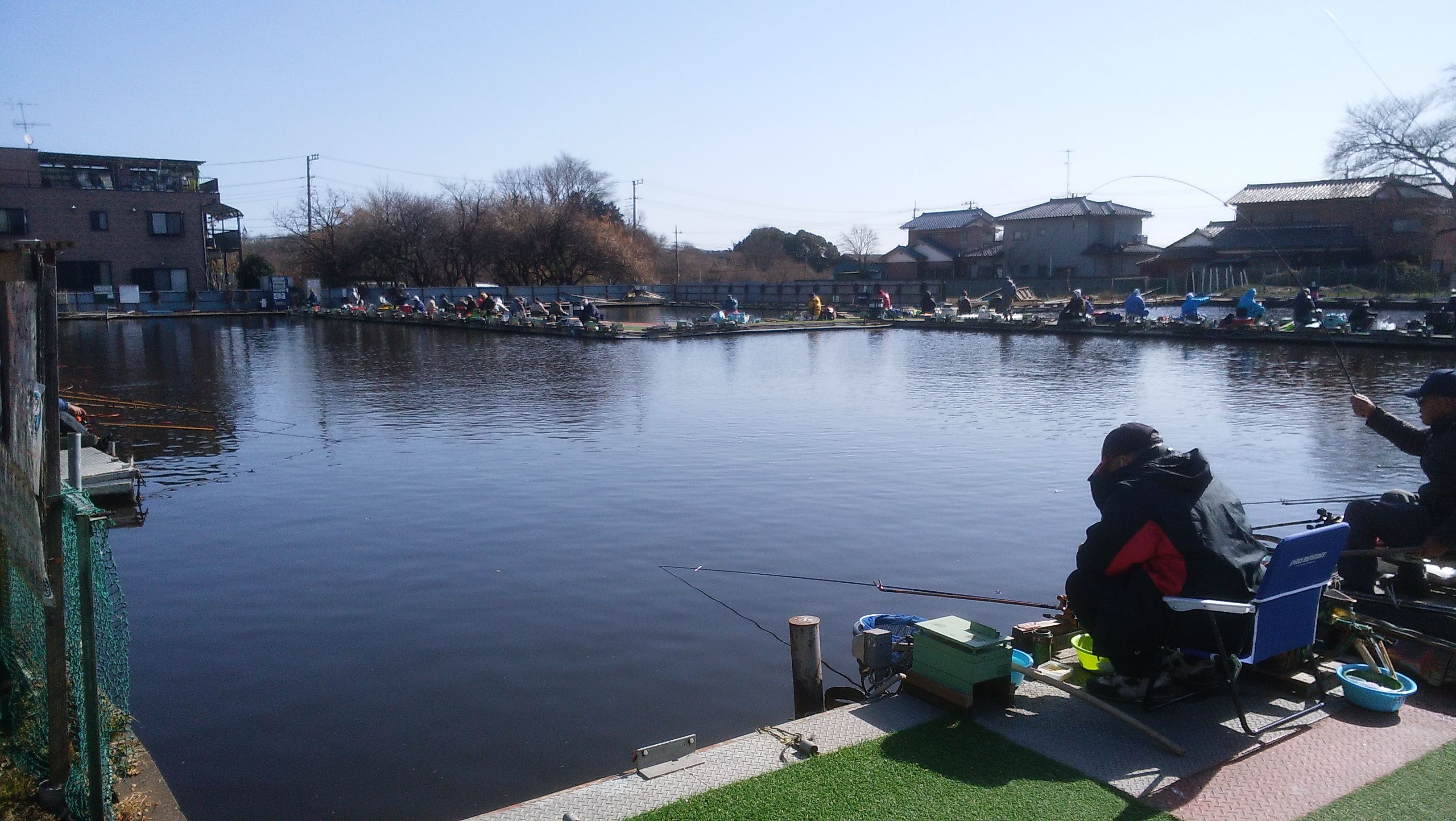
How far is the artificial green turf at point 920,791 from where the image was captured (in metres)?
3.29

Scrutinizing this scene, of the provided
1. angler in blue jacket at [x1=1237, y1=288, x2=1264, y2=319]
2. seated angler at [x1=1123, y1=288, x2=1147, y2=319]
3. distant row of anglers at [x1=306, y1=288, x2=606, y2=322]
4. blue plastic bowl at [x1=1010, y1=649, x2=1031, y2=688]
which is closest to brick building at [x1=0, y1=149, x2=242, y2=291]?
distant row of anglers at [x1=306, y1=288, x2=606, y2=322]

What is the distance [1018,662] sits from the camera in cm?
454

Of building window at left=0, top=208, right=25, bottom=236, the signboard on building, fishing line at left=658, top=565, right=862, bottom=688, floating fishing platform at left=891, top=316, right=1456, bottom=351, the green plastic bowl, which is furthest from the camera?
the signboard on building

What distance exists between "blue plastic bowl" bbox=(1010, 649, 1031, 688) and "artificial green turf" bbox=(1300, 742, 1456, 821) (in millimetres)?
1200

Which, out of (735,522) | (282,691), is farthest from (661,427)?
(282,691)

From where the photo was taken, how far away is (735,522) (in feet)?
29.1

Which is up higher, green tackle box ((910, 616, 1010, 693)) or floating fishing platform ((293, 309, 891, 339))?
floating fishing platform ((293, 309, 891, 339))

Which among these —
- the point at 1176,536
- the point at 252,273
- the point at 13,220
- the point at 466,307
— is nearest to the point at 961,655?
the point at 1176,536

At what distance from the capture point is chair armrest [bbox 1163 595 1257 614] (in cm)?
357

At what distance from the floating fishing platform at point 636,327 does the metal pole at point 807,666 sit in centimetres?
2617

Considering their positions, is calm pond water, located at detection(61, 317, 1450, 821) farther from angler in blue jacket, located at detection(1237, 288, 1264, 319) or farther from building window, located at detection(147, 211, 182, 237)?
building window, located at detection(147, 211, 182, 237)

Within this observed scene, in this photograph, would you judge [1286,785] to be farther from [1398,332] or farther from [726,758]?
[1398,332]

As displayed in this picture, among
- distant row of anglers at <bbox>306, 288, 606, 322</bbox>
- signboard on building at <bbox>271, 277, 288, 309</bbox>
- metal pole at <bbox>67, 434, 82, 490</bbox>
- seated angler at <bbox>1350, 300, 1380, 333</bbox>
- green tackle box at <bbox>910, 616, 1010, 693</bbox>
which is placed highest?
signboard on building at <bbox>271, 277, 288, 309</bbox>

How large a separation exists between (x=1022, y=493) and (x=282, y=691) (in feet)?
22.6
